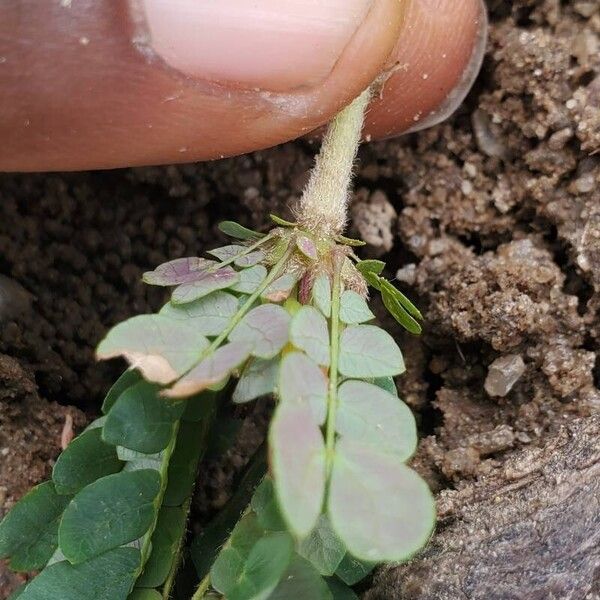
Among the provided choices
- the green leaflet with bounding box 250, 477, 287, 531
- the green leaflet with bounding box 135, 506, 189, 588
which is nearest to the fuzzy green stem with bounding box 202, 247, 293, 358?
the green leaflet with bounding box 250, 477, 287, 531

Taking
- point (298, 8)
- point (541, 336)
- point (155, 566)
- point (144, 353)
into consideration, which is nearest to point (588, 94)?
point (541, 336)

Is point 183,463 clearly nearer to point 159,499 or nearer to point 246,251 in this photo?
point 159,499

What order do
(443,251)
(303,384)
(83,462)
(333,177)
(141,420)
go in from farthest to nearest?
(443,251), (333,177), (83,462), (141,420), (303,384)

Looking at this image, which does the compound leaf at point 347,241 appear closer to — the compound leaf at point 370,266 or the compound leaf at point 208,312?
the compound leaf at point 370,266

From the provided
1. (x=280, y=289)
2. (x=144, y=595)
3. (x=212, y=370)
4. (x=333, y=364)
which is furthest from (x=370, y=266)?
(x=144, y=595)

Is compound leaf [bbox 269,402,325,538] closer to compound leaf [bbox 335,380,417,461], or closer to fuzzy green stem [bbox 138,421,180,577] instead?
compound leaf [bbox 335,380,417,461]

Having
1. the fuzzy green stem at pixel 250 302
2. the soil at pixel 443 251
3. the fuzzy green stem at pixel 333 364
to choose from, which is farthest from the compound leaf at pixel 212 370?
the soil at pixel 443 251

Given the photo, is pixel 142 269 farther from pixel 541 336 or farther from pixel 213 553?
pixel 541 336
